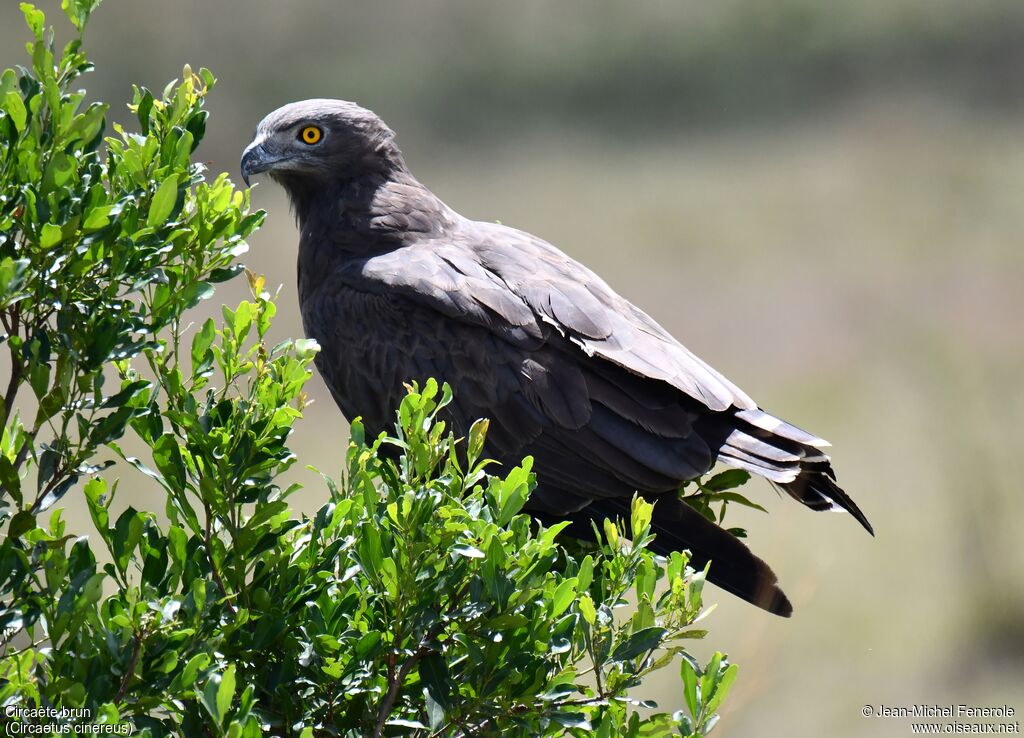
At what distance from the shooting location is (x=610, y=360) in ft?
10.9

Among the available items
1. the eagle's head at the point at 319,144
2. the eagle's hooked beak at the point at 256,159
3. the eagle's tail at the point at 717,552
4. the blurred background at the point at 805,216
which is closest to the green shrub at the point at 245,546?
the eagle's tail at the point at 717,552

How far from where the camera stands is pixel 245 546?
6.35 feet

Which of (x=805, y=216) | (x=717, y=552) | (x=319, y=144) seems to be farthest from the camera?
(x=805, y=216)

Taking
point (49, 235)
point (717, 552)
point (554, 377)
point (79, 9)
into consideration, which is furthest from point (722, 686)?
point (79, 9)

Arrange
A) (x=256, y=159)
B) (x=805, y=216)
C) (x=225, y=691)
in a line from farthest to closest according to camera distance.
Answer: (x=805, y=216)
(x=256, y=159)
(x=225, y=691)

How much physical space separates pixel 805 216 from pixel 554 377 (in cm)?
907

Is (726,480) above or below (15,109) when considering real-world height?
below

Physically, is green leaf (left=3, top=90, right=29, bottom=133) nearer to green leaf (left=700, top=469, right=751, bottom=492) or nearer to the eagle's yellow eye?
the eagle's yellow eye

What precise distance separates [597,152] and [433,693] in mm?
10535

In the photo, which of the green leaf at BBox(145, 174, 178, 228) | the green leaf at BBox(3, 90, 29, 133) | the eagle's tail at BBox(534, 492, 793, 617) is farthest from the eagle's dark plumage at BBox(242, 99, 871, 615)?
the green leaf at BBox(3, 90, 29, 133)

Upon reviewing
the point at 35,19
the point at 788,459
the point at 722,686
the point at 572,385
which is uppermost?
the point at 35,19

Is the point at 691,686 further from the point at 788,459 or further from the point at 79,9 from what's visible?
the point at 79,9

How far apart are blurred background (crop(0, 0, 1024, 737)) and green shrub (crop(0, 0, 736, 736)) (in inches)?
200

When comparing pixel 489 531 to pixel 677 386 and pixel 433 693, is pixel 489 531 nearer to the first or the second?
pixel 433 693
